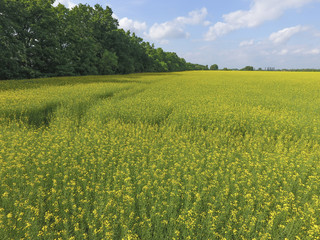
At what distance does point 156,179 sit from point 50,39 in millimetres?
30926

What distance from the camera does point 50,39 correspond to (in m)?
26.0

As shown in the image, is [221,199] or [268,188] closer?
[221,199]

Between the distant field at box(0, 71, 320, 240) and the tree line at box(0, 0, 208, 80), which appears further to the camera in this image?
the tree line at box(0, 0, 208, 80)

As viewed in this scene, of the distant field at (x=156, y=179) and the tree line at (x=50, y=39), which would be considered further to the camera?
the tree line at (x=50, y=39)

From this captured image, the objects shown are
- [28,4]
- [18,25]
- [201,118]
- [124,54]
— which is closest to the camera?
→ [201,118]

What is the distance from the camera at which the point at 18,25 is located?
2258 cm

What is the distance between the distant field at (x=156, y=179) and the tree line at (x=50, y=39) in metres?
17.7

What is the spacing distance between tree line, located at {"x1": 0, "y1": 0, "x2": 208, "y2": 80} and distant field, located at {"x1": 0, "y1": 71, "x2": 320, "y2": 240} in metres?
17.7

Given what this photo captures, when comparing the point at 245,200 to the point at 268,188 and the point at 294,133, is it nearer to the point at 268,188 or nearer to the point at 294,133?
the point at 268,188

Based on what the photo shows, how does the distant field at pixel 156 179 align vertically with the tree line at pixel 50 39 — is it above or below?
below

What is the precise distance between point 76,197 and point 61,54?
31.0m

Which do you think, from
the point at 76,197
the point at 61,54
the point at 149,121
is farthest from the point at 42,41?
the point at 76,197

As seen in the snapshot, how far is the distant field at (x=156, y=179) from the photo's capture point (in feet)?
8.57

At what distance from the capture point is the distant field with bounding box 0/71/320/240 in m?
2.61
